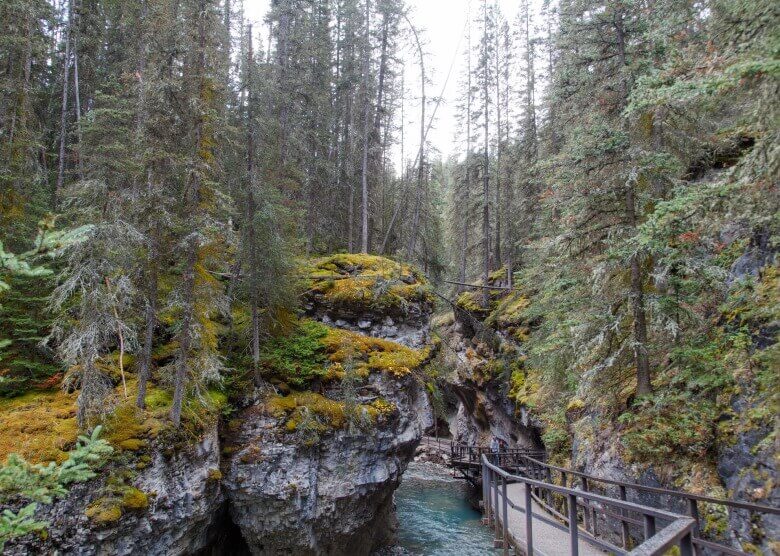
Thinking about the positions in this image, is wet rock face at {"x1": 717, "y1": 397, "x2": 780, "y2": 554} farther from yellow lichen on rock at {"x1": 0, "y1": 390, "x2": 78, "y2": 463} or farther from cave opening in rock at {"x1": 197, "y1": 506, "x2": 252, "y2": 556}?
yellow lichen on rock at {"x1": 0, "y1": 390, "x2": 78, "y2": 463}

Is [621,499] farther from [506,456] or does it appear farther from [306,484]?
[506,456]

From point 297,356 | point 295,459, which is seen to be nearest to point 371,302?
point 297,356

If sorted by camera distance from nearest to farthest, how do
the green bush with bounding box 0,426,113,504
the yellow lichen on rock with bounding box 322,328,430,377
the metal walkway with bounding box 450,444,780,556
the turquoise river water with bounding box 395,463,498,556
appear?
the green bush with bounding box 0,426,113,504 < the metal walkway with bounding box 450,444,780,556 < the yellow lichen on rock with bounding box 322,328,430,377 < the turquoise river water with bounding box 395,463,498,556

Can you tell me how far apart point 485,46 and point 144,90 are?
79.2 feet

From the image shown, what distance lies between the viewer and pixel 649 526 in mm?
4270

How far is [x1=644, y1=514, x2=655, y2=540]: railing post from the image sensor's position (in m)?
4.21

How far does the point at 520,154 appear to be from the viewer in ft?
96.2

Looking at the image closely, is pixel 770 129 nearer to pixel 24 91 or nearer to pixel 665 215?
pixel 665 215

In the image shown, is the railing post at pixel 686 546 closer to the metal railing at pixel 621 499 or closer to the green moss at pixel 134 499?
the metal railing at pixel 621 499

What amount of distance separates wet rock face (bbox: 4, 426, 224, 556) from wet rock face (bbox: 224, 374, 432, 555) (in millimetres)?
833

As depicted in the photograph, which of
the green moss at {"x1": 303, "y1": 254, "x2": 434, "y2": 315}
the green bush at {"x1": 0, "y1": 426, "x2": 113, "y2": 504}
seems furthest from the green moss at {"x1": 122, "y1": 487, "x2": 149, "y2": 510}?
the green moss at {"x1": 303, "y1": 254, "x2": 434, "y2": 315}

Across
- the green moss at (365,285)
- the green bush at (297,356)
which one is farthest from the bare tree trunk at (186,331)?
the green moss at (365,285)

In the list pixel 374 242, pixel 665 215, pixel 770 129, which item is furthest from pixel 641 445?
pixel 374 242

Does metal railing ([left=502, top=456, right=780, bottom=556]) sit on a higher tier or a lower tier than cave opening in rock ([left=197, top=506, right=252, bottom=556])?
higher
